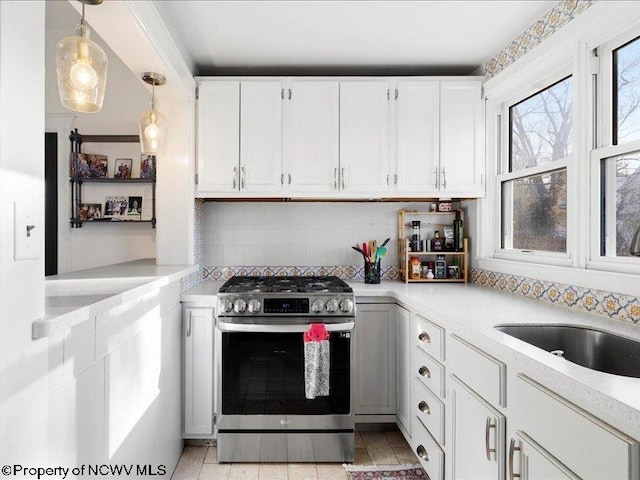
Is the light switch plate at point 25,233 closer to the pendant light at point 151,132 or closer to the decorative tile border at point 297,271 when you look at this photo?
the pendant light at point 151,132

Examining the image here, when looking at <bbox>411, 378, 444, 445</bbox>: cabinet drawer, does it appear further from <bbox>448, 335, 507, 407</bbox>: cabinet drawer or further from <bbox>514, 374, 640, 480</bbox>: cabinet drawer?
<bbox>514, 374, 640, 480</bbox>: cabinet drawer

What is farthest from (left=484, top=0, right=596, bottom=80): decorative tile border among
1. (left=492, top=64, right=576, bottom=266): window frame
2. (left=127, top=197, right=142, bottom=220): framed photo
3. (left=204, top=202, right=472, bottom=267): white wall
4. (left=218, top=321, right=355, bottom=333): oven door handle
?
(left=127, top=197, right=142, bottom=220): framed photo

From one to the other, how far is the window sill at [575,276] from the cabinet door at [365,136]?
0.96m

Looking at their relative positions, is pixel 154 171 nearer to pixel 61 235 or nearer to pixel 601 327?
pixel 61 235

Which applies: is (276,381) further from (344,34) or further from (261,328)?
(344,34)

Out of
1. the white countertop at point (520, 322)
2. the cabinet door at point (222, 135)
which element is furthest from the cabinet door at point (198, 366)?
the cabinet door at point (222, 135)

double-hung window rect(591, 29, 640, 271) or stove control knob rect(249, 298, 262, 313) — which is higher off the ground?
double-hung window rect(591, 29, 640, 271)

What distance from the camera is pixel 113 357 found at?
4.82 ft

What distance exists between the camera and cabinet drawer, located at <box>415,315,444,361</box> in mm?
1932

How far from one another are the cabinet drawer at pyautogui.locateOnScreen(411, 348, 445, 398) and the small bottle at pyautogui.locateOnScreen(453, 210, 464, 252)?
108 centimetres

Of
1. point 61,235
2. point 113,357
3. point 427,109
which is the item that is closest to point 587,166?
point 427,109

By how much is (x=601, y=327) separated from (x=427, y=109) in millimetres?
1775

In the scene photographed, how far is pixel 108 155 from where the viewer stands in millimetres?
3008

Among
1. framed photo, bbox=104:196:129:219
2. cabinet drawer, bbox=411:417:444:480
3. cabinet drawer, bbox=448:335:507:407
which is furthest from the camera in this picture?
framed photo, bbox=104:196:129:219
